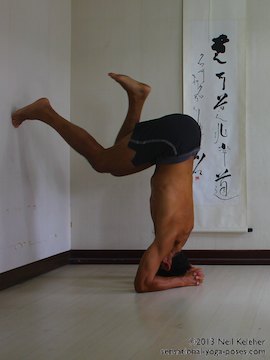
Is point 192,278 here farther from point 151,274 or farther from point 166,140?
point 166,140

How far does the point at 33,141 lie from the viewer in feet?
11.3

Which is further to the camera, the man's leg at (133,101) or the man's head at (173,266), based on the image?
the man's leg at (133,101)

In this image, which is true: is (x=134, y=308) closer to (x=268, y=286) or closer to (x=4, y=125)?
(x=268, y=286)

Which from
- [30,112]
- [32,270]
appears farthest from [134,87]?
Answer: [32,270]

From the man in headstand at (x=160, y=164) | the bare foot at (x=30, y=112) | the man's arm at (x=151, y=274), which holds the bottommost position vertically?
the man's arm at (x=151, y=274)

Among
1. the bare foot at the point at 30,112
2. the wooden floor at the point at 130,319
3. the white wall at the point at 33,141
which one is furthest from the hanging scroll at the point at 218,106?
the bare foot at the point at 30,112

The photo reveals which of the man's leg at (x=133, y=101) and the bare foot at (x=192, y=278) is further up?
the man's leg at (x=133, y=101)

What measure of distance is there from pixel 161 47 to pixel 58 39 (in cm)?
76

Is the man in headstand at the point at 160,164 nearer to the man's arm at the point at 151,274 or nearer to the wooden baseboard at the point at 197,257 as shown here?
the man's arm at the point at 151,274

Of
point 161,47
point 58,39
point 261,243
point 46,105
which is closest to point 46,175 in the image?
point 46,105

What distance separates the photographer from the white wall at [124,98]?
3891mm

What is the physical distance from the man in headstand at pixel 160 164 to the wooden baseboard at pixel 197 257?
71cm


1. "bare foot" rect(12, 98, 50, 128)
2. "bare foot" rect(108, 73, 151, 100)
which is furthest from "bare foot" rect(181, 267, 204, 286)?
"bare foot" rect(12, 98, 50, 128)

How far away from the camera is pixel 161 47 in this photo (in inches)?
159
